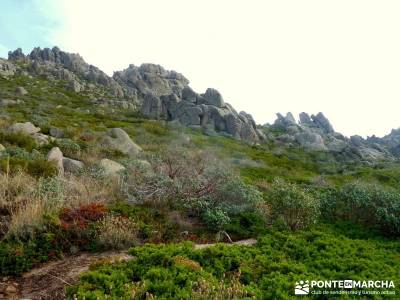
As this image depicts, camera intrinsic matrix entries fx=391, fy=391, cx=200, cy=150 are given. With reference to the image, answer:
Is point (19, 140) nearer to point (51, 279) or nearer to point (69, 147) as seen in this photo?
point (69, 147)

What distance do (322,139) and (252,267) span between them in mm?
67190

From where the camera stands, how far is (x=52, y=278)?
22.9 feet

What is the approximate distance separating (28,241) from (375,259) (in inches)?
294

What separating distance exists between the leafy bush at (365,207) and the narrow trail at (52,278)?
7.89 metres

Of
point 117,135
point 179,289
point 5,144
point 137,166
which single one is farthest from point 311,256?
point 117,135

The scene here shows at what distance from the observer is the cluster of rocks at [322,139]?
58.3 m

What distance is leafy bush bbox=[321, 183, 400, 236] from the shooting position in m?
11.7

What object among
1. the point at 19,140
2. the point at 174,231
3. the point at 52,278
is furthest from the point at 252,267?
the point at 19,140

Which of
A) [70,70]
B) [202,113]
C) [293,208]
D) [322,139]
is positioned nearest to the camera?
[293,208]

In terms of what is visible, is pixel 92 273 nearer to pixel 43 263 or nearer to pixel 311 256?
pixel 43 263

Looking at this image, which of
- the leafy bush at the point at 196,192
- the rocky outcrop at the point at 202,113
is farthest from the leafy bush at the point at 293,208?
the rocky outcrop at the point at 202,113

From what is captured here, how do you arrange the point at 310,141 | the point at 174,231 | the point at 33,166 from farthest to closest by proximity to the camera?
the point at 310,141 < the point at 33,166 < the point at 174,231

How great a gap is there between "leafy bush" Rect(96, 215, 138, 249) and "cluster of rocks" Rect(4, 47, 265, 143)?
1776 inches

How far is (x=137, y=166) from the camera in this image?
14.1 meters
